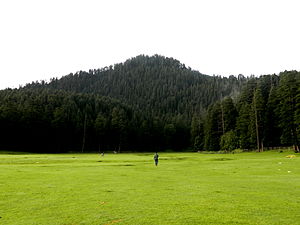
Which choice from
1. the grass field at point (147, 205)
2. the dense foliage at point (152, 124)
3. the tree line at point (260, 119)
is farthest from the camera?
the dense foliage at point (152, 124)

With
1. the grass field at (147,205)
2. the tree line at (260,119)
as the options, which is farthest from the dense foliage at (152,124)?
the grass field at (147,205)

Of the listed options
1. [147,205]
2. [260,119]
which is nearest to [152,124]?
[260,119]

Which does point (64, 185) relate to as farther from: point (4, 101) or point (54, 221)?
point (4, 101)

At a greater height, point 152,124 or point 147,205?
point 152,124

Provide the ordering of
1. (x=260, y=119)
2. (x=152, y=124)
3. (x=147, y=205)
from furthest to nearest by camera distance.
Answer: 1. (x=152, y=124)
2. (x=260, y=119)
3. (x=147, y=205)

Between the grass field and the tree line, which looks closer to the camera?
the grass field

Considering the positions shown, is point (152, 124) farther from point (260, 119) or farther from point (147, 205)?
point (147, 205)

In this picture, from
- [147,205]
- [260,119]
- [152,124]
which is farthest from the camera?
[152,124]

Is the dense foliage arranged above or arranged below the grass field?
above

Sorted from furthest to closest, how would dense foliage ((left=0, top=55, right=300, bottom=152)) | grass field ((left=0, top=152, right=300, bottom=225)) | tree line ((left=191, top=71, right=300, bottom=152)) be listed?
dense foliage ((left=0, top=55, right=300, bottom=152)) < tree line ((left=191, top=71, right=300, bottom=152)) < grass field ((left=0, top=152, right=300, bottom=225))

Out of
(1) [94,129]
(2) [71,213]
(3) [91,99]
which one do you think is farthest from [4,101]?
(2) [71,213]

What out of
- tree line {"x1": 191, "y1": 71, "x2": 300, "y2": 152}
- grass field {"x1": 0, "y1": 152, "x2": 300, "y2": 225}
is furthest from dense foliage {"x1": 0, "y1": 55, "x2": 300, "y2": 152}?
grass field {"x1": 0, "y1": 152, "x2": 300, "y2": 225}

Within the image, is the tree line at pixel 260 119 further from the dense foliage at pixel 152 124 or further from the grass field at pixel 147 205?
the grass field at pixel 147 205

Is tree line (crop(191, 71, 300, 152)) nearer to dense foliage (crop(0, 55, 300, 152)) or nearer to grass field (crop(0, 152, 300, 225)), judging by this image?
dense foliage (crop(0, 55, 300, 152))
